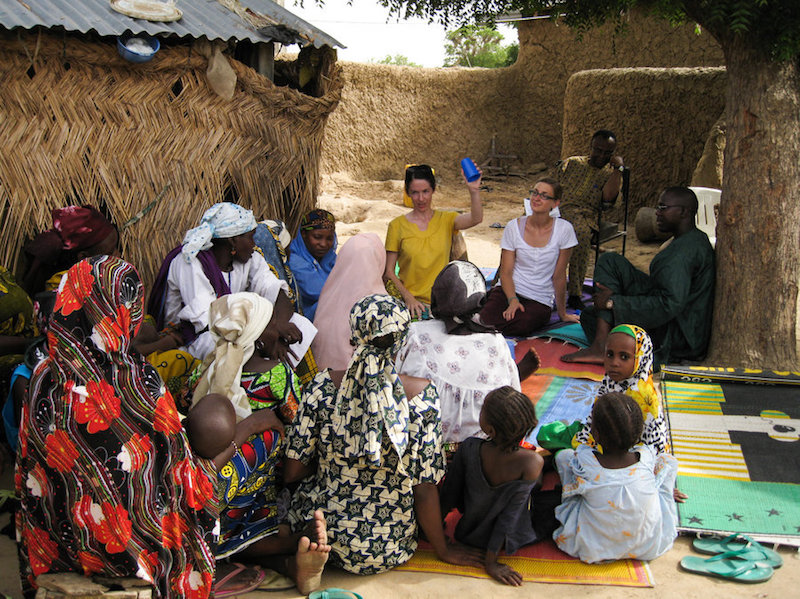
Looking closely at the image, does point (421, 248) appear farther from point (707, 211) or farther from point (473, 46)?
point (473, 46)

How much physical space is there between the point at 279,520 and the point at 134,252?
9.28 ft

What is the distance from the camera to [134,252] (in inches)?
206

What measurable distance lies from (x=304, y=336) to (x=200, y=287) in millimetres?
675

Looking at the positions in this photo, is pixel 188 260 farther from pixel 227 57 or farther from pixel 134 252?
pixel 227 57

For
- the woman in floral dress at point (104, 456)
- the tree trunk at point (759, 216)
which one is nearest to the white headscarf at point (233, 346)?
the woman in floral dress at point (104, 456)

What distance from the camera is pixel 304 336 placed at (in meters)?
4.37

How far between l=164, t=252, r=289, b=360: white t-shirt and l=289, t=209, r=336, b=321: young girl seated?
594 mm

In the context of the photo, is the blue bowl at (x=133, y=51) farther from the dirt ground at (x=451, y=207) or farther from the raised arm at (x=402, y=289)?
the dirt ground at (x=451, y=207)

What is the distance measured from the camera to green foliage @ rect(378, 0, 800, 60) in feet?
15.1

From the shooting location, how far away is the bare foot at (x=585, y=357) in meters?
5.32

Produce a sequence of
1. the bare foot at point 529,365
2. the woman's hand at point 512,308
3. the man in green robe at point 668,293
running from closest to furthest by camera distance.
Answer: the bare foot at point 529,365
the man in green robe at point 668,293
the woman's hand at point 512,308

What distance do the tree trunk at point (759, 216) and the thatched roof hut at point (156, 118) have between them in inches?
127

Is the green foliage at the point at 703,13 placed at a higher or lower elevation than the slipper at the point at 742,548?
higher

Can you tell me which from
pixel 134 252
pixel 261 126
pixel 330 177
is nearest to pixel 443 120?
pixel 330 177
